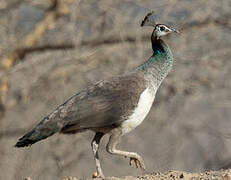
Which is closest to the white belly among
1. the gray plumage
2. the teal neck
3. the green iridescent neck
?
the gray plumage

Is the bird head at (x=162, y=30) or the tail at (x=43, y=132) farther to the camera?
the bird head at (x=162, y=30)

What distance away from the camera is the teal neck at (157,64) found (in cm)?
640

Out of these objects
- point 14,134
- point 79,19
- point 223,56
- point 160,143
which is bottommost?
point 160,143

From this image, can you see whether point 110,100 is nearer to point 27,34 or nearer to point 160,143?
point 27,34

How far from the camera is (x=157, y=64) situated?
6582 millimetres

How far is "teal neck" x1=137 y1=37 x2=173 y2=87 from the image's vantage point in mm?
6403

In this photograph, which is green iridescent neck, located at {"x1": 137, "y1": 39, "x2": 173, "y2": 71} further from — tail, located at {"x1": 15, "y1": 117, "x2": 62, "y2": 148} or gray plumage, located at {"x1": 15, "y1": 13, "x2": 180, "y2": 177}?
tail, located at {"x1": 15, "y1": 117, "x2": 62, "y2": 148}

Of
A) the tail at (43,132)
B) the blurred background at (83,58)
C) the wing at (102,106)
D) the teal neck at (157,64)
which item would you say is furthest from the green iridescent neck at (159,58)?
the blurred background at (83,58)

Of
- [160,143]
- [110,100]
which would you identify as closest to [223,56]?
[160,143]

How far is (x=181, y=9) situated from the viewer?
31.8 feet

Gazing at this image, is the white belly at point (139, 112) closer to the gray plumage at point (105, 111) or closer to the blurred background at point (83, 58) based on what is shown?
the gray plumage at point (105, 111)

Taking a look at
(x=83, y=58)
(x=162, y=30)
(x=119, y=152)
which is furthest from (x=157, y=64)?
(x=83, y=58)

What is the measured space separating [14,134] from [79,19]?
259 centimetres

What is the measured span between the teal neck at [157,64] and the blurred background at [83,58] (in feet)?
8.46
